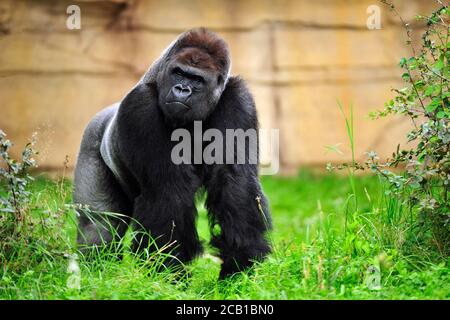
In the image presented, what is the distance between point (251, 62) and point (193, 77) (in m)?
4.37

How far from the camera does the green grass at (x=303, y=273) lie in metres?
3.02

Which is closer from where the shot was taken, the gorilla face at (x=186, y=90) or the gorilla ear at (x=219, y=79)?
the gorilla face at (x=186, y=90)

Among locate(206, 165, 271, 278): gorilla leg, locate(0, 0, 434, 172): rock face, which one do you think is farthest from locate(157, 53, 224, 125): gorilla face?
locate(0, 0, 434, 172): rock face

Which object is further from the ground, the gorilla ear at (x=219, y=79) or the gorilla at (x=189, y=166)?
the gorilla ear at (x=219, y=79)

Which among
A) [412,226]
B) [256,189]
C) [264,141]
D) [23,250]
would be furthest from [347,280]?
[264,141]

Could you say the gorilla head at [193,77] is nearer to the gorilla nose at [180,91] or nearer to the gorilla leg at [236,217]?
the gorilla nose at [180,91]

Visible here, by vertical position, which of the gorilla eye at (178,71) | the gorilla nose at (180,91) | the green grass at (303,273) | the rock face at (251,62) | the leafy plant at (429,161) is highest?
the rock face at (251,62)

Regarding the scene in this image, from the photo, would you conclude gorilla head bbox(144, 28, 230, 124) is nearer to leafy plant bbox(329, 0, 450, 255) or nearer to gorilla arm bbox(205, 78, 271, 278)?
gorilla arm bbox(205, 78, 271, 278)

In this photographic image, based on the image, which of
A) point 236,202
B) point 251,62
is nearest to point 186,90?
point 236,202

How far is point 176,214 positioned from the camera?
3498mm

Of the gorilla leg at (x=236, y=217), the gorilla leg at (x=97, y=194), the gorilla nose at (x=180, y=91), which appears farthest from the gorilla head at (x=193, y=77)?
the gorilla leg at (x=97, y=194)

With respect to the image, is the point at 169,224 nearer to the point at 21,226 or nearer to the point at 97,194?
the point at 21,226

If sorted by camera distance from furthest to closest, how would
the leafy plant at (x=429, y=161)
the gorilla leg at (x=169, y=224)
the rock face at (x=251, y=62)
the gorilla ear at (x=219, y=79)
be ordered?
the rock face at (x=251, y=62) → the gorilla ear at (x=219, y=79) → the gorilla leg at (x=169, y=224) → the leafy plant at (x=429, y=161)

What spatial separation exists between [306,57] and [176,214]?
4752mm
